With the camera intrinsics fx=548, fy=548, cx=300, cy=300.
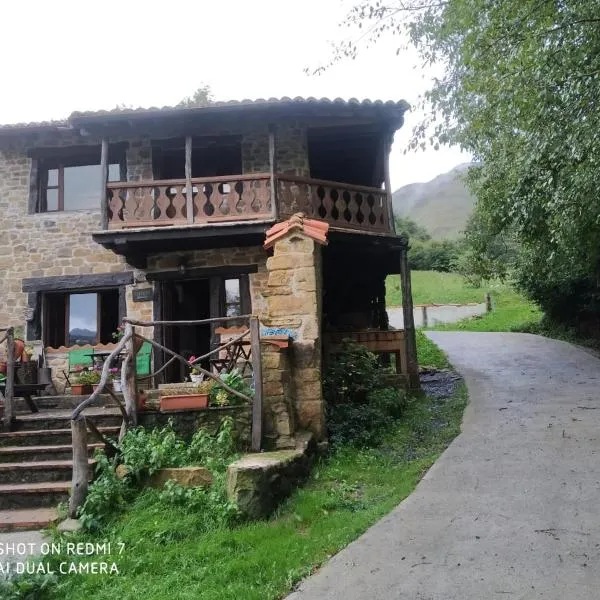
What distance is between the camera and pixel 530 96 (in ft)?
20.3

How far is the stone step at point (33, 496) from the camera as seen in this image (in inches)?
201

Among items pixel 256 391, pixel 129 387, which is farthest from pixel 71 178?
pixel 256 391

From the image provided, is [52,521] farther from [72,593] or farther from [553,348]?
[553,348]

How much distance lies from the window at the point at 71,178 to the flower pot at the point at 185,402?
6.56m

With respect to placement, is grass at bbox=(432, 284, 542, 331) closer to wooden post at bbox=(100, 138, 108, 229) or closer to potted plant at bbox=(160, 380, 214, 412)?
wooden post at bbox=(100, 138, 108, 229)

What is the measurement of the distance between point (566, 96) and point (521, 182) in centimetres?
257

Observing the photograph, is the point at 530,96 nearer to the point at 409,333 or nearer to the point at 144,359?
the point at 409,333

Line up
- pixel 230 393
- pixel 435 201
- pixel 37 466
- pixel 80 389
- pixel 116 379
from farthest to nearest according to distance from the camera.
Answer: pixel 435 201 < pixel 80 389 < pixel 116 379 < pixel 230 393 < pixel 37 466

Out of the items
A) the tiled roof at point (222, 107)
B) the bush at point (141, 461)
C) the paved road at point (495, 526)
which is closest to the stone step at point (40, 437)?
the bush at point (141, 461)

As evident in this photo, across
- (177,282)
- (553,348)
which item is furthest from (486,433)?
(553,348)

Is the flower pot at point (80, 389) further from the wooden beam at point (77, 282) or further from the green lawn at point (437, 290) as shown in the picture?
the green lawn at point (437, 290)

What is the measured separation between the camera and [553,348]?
552 inches

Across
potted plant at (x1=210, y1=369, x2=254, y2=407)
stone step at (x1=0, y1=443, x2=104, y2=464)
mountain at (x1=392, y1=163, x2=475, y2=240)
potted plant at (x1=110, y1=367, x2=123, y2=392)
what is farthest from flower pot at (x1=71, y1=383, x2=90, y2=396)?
mountain at (x1=392, y1=163, x2=475, y2=240)

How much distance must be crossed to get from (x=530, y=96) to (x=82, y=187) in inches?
337
